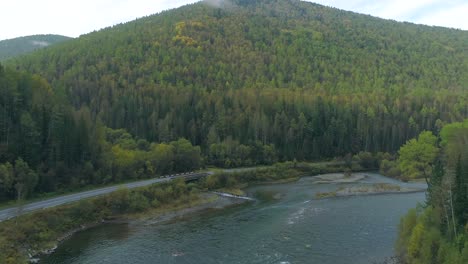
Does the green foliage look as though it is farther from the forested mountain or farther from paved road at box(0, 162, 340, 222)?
paved road at box(0, 162, 340, 222)

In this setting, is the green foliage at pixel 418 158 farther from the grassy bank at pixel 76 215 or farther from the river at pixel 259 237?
the grassy bank at pixel 76 215

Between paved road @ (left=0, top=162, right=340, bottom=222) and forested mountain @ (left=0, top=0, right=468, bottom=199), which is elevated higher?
forested mountain @ (left=0, top=0, right=468, bottom=199)

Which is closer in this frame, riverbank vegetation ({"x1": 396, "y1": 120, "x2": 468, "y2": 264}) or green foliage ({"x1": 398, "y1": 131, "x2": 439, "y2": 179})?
riverbank vegetation ({"x1": 396, "y1": 120, "x2": 468, "y2": 264})

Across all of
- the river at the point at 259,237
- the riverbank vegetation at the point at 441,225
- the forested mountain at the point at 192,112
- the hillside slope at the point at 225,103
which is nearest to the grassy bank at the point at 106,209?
the river at the point at 259,237

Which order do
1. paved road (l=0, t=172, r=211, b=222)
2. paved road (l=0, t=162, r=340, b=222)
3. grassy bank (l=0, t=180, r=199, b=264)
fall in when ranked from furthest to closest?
paved road (l=0, t=162, r=340, b=222), paved road (l=0, t=172, r=211, b=222), grassy bank (l=0, t=180, r=199, b=264)

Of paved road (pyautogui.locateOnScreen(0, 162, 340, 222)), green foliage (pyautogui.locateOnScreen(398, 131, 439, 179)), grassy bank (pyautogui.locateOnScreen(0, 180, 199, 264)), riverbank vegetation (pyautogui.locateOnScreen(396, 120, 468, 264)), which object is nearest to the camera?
riverbank vegetation (pyautogui.locateOnScreen(396, 120, 468, 264))

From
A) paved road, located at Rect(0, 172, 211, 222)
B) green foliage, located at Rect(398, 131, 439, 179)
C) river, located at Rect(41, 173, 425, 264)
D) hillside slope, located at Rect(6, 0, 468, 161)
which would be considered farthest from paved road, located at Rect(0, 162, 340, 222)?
green foliage, located at Rect(398, 131, 439, 179)

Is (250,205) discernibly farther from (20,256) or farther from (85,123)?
(20,256)
